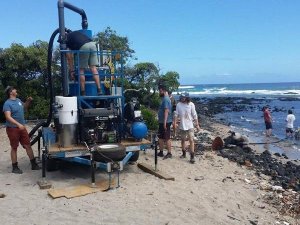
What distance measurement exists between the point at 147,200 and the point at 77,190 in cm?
138

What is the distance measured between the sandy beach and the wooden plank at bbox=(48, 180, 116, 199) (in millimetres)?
122

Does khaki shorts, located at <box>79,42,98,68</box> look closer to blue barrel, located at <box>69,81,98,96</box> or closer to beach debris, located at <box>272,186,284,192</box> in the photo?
blue barrel, located at <box>69,81,98,96</box>

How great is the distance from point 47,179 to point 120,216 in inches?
109

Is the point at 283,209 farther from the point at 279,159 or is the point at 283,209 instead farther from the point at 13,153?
the point at 279,159

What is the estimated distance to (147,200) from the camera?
22.4 feet

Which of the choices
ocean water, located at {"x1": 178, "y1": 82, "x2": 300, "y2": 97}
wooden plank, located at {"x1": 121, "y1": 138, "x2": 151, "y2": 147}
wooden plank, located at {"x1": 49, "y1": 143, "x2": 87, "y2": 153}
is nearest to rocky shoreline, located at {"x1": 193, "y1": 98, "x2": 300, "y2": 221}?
wooden plank, located at {"x1": 121, "y1": 138, "x2": 151, "y2": 147}

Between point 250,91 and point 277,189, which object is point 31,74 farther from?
point 250,91

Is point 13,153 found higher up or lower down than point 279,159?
higher up

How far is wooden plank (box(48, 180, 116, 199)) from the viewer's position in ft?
22.8

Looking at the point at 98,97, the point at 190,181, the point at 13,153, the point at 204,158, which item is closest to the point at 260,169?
the point at 204,158

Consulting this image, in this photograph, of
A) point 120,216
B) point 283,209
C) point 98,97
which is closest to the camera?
point 120,216

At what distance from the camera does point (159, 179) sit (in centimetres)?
821

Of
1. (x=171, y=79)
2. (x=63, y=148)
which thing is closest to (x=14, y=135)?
(x=63, y=148)

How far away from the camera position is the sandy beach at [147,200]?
6.10 m
